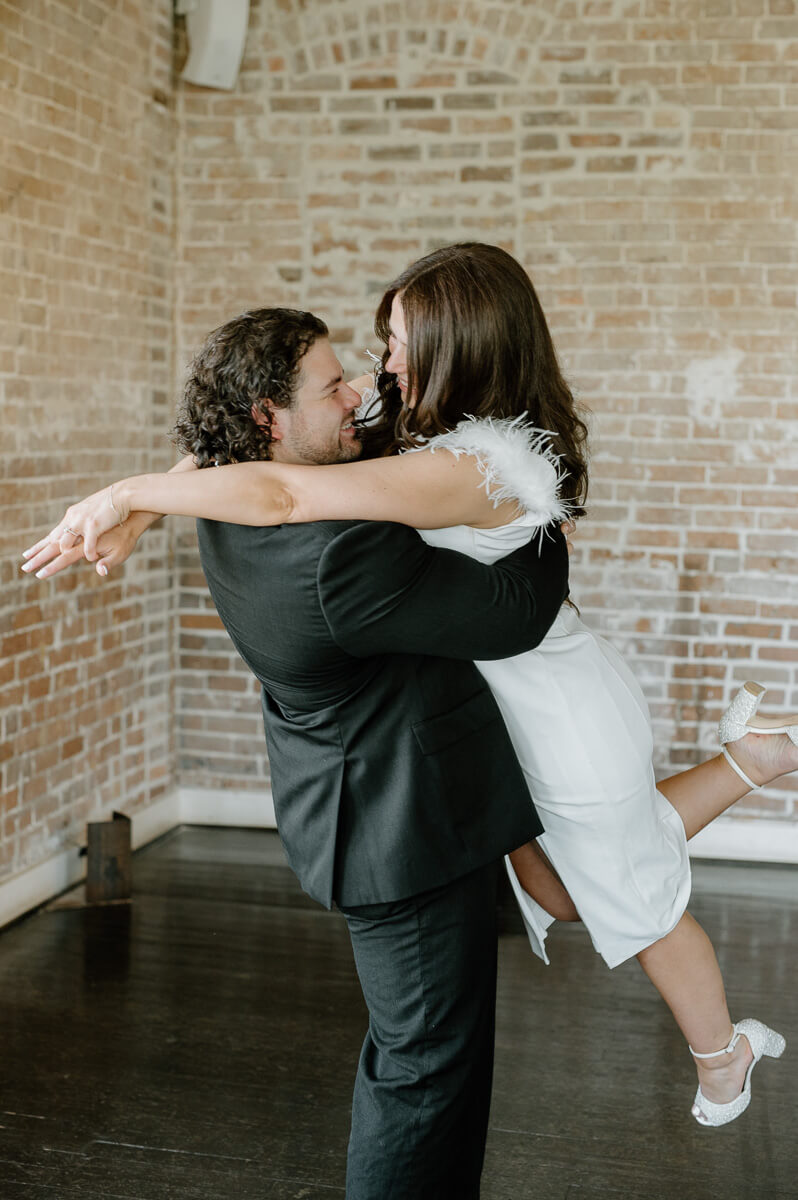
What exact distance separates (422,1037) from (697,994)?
662 millimetres

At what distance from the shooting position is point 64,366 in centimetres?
415

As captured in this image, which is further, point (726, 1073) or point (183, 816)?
point (183, 816)

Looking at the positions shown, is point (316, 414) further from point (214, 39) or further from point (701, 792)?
point (214, 39)

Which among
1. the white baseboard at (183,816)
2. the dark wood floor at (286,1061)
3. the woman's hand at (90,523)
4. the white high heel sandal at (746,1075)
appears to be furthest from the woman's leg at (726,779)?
the white baseboard at (183,816)

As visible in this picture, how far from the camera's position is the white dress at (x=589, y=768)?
7.17 feet

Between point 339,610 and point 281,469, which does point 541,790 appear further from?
point 281,469

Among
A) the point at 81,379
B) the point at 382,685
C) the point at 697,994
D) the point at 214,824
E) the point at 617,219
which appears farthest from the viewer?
the point at 214,824

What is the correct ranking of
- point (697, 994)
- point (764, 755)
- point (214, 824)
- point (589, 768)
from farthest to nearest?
point (214, 824)
point (764, 755)
point (697, 994)
point (589, 768)

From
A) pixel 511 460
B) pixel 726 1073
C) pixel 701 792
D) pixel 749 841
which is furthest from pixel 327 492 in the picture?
pixel 749 841

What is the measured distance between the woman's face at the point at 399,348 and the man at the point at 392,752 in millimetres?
95

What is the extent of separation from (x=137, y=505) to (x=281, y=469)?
24 cm

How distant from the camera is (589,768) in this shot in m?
2.20

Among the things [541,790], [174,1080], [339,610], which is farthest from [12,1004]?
[339,610]

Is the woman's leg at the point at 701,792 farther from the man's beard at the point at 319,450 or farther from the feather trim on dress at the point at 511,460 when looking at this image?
the man's beard at the point at 319,450
